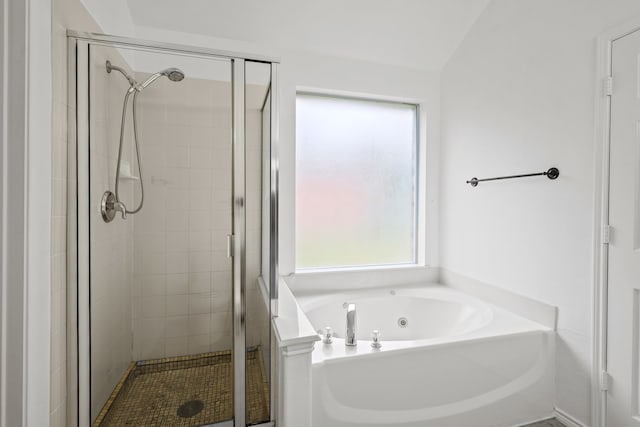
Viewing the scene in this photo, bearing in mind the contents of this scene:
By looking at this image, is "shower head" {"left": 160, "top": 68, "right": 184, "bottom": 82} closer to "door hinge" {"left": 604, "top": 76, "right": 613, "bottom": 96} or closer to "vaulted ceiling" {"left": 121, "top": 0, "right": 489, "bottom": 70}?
"vaulted ceiling" {"left": 121, "top": 0, "right": 489, "bottom": 70}

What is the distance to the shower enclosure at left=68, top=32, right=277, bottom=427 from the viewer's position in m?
1.38

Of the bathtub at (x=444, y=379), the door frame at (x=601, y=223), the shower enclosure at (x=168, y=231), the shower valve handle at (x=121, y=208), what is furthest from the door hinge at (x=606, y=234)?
the shower valve handle at (x=121, y=208)

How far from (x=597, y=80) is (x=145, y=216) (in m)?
2.22

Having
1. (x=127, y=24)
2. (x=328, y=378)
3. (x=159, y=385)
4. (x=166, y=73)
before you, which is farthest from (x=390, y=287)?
(x=127, y=24)

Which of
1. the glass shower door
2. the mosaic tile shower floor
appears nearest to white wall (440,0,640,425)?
the mosaic tile shower floor

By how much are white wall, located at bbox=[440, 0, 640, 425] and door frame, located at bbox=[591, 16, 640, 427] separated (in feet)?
0.11

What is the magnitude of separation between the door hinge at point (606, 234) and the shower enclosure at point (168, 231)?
62.7 inches

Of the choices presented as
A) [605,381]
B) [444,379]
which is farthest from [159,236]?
[605,381]

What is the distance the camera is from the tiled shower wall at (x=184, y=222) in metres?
1.42

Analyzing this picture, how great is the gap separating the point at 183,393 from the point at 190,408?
79mm

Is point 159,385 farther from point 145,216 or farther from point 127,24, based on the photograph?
point 127,24

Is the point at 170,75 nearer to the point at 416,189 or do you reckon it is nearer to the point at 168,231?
the point at 168,231

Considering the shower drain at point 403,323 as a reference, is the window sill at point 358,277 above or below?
above

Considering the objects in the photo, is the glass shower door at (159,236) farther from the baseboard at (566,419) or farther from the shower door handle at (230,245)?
the baseboard at (566,419)
